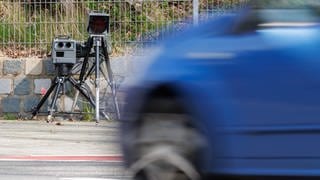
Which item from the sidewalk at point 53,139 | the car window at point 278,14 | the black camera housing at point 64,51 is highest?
the car window at point 278,14

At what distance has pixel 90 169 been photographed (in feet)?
29.3

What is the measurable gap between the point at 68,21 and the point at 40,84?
148 cm

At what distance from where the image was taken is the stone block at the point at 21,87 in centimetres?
1483

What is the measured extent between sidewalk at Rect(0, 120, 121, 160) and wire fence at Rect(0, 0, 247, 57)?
180 centimetres

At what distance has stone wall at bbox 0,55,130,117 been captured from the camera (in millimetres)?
14844

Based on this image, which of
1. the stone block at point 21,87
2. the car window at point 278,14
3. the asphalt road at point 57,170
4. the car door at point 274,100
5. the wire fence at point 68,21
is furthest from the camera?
the wire fence at point 68,21

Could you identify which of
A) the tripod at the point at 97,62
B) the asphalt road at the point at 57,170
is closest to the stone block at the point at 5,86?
the tripod at the point at 97,62

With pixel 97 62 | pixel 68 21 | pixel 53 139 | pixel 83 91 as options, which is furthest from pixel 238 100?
pixel 68 21

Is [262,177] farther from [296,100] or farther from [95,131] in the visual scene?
[95,131]

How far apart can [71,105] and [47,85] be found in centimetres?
64

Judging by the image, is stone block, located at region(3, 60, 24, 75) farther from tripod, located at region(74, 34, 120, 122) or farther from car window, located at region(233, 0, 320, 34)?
car window, located at region(233, 0, 320, 34)

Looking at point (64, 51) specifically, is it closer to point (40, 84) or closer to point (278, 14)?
point (40, 84)

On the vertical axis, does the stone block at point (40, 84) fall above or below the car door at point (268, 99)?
below

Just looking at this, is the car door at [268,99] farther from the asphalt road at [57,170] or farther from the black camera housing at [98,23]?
the black camera housing at [98,23]
